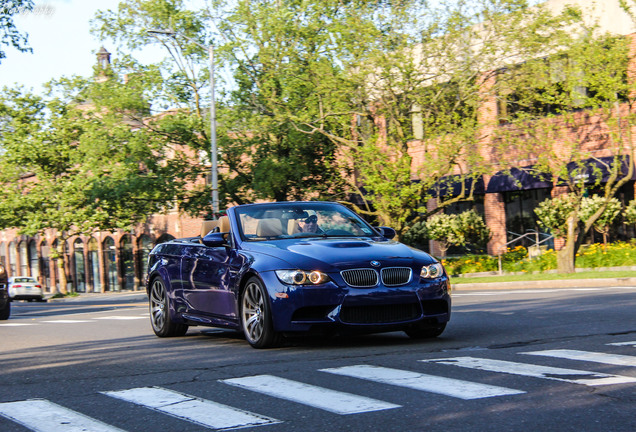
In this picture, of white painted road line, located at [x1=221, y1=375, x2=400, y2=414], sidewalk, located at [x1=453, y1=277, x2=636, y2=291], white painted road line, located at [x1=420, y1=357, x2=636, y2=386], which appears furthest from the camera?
sidewalk, located at [x1=453, y1=277, x2=636, y2=291]

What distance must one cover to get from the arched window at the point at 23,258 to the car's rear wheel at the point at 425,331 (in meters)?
69.6

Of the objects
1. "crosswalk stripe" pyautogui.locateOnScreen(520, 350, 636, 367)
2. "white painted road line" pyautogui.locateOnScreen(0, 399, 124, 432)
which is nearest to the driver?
"crosswalk stripe" pyautogui.locateOnScreen(520, 350, 636, 367)

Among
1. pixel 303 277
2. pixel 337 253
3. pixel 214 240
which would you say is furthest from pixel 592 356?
pixel 214 240

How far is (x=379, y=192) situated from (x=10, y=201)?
28.5 metres

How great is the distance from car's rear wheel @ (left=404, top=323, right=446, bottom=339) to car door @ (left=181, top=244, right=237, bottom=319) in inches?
76.0

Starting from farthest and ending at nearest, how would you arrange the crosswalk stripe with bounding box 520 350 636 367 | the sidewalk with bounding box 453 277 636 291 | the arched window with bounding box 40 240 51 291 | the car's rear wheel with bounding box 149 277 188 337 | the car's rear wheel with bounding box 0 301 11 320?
the arched window with bounding box 40 240 51 291 → the sidewalk with bounding box 453 277 636 291 → the car's rear wheel with bounding box 0 301 11 320 → the car's rear wheel with bounding box 149 277 188 337 → the crosswalk stripe with bounding box 520 350 636 367

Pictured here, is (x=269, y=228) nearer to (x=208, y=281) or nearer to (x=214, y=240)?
(x=214, y=240)

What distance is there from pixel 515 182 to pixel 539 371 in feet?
Result: 90.3

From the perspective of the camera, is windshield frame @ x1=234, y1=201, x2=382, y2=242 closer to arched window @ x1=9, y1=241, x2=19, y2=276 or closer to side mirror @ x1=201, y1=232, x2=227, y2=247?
side mirror @ x1=201, y1=232, x2=227, y2=247

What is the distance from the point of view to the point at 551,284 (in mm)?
22844

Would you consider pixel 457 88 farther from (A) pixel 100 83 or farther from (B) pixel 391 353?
(B) pixel 391 353

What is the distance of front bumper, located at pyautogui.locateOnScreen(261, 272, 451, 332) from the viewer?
8.78 meters

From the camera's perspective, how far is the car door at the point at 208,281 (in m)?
10.1

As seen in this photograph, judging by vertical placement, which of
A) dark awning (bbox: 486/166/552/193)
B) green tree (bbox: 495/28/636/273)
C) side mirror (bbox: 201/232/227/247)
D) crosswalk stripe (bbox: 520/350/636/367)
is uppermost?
green tree (bbox: 495/28/636/273)
